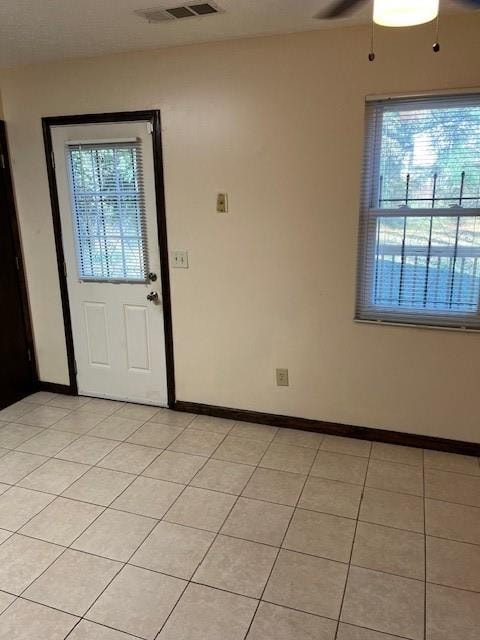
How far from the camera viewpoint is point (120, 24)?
244 centimetres

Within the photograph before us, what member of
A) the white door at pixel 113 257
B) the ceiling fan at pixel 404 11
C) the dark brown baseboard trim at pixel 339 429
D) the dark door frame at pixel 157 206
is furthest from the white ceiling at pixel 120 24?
the dark brown baseboard trim at pixel 339 429

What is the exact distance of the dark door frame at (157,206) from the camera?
3.04 m

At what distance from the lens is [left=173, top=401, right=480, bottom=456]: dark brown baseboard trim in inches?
111

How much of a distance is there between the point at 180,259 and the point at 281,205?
2.58ft

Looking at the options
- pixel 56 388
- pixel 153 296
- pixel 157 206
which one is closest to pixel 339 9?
pixel 157 206

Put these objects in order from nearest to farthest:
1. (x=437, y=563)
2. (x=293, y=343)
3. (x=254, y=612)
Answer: (x=254, y=612)
(x=437, y=563)
(x=293, y=343)

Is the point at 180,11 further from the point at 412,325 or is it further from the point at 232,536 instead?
the point at 232,536

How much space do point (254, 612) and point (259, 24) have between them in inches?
108

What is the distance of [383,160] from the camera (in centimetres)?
262

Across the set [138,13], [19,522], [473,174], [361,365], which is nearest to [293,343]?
[361,365]

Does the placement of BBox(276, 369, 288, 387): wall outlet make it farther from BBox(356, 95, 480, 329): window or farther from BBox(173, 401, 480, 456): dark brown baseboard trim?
BBox(356, 95, 480, 329): window

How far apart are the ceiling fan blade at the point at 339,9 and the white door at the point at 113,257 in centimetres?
126

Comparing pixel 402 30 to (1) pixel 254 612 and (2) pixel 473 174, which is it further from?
(1) pixel 254 612

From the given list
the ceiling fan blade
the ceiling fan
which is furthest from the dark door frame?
the ceiling fan
